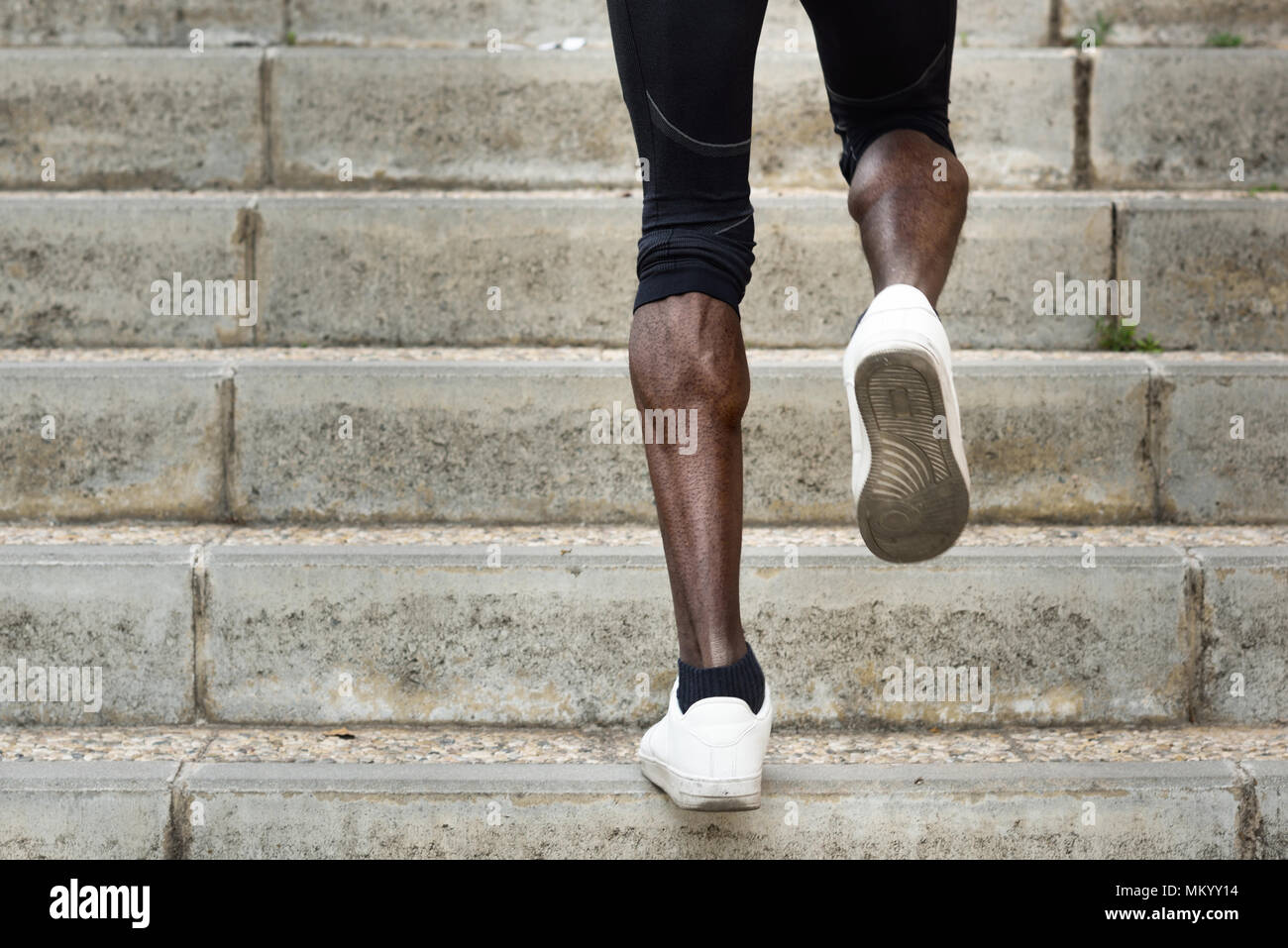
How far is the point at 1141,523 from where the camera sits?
2094 millimetres

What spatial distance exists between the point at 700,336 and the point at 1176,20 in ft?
7.64

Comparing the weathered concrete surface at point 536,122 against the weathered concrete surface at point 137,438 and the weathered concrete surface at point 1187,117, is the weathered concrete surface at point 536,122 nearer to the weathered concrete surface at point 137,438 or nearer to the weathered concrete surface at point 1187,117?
the weathered concrete surface at point 1187,117

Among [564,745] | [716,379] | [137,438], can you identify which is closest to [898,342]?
[716,379]

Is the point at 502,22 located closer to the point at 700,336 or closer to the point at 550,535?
the point at 550,535

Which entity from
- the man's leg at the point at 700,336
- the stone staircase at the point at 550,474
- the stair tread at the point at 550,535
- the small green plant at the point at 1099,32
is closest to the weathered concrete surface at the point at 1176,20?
the small green plant at the point at 1099,32

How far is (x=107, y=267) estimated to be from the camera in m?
2.40

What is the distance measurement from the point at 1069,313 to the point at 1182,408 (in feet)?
1.19

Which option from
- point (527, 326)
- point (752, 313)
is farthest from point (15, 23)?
point (752, 313)

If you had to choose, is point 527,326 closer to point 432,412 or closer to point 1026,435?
point 432,412

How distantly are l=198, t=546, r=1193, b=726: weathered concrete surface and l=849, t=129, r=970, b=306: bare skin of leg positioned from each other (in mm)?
581

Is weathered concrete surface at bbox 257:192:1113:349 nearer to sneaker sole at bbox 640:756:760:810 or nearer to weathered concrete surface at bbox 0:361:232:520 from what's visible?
weathered concrete surface at bbox 0:361:232:520

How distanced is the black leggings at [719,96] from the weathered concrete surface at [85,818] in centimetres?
90

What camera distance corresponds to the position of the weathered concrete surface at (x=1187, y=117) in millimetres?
2678

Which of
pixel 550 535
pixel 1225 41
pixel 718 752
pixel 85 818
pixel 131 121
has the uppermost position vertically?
pixel 1225 41
